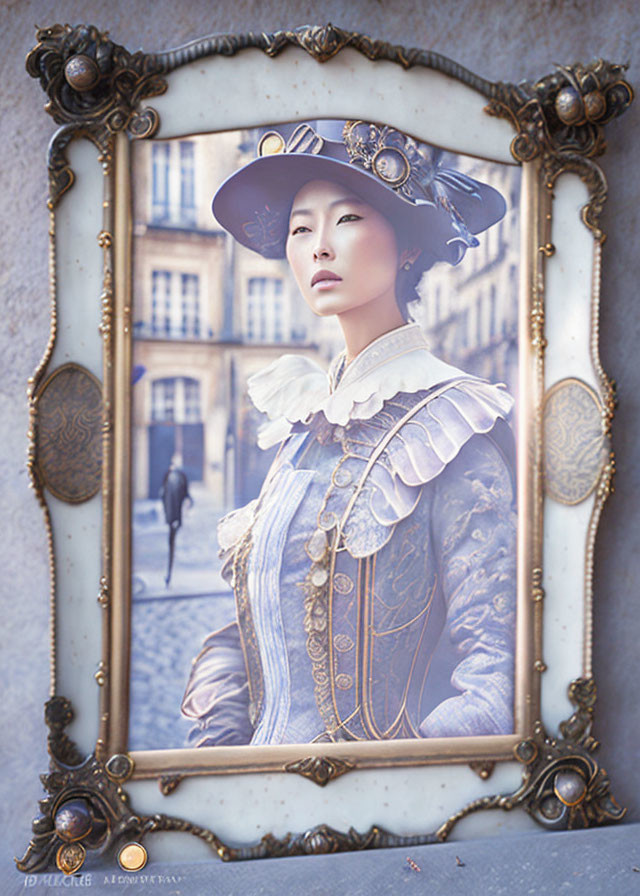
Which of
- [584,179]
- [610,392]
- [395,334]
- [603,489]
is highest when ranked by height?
[584,179]

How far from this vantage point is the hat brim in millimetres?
1810

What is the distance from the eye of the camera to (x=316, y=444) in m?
1.84

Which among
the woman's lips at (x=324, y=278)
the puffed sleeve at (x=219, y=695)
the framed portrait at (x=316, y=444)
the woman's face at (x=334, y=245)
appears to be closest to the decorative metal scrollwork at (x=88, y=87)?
the framed portrait at (x=316, y=444)

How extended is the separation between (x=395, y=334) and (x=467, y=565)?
24.0 inches

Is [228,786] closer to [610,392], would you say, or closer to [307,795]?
[307,795]

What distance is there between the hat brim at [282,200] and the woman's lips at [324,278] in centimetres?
10

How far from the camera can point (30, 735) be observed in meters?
1.81

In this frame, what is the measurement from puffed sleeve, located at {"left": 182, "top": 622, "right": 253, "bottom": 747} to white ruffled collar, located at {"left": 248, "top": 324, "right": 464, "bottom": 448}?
1.66 feet

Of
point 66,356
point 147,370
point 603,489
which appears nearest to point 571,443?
point 603,489

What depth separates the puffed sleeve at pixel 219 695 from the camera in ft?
5.90

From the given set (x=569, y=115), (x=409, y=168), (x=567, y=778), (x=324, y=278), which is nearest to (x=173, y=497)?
(x=324, y=278)

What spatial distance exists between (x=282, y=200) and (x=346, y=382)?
18.6 inches

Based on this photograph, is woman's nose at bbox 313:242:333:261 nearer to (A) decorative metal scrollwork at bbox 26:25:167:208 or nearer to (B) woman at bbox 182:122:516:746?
(B) woman at bbox 182:122:516:746

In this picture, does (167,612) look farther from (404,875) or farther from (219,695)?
(404,875)
